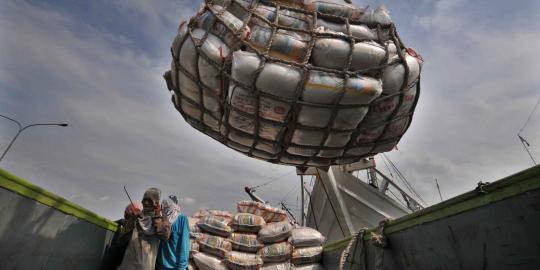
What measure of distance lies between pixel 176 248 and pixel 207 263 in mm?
2318

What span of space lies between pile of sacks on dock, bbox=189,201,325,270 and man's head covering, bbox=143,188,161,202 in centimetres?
270

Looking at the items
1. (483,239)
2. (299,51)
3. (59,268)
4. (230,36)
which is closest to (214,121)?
(230,36)

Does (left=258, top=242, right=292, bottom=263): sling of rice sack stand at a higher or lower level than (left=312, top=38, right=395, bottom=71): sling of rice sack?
lower

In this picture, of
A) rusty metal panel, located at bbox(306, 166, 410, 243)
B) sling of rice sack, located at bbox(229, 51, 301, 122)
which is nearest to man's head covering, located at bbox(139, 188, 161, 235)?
sling of rice sack, located at bbox(229, 51, 301, 122)

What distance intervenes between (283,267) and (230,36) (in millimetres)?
3623

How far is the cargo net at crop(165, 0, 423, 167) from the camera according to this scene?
3.93m

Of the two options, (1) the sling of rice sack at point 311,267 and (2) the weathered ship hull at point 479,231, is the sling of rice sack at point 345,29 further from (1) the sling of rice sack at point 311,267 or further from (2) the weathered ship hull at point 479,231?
(1) the sling of rice sack at point 311,267

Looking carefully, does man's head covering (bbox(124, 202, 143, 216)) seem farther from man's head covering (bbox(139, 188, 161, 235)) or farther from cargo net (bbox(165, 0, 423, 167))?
cargo net (bbox(165, 0, 423, 167))

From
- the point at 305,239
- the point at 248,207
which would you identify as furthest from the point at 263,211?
the point at 305,239

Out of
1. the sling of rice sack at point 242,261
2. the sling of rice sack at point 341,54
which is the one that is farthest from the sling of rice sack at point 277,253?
the sling of rice sack at point 341,54

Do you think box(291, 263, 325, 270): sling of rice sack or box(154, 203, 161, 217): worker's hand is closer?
box(154, 203, 161, 217): worker's hand

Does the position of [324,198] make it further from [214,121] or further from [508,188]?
[508,188]

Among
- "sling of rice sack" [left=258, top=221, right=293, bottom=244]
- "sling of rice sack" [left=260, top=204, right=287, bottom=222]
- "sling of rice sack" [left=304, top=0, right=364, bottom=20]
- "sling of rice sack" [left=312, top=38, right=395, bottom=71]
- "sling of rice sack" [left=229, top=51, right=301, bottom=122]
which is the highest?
"sling of rice sack" [left=304, top=0, right=364, bottom=20]

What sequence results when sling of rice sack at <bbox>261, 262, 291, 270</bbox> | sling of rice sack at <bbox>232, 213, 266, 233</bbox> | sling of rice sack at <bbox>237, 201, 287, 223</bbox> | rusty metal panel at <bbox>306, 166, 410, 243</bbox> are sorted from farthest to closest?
rusty metal panel at <bbox>306, 166, 410, 243</bbox> < sling of rice sack at <bbox>237, 201, 287, 223</bbox> < sling of rice sack at <bbox>232, 213, 266, 233</bbox> < sling of rice sack at <bbox>261, 262, 291, 270</bbox>
